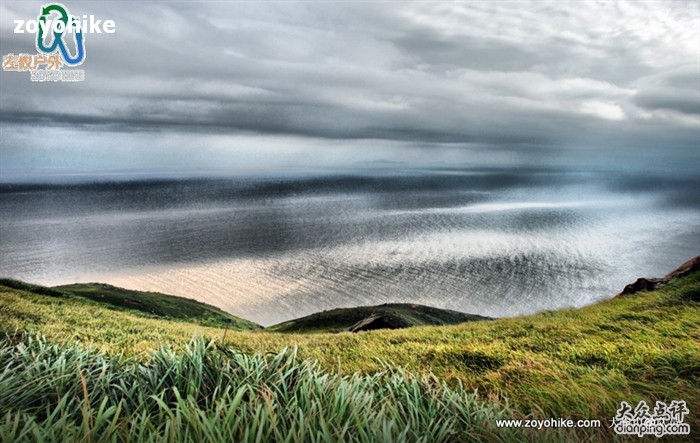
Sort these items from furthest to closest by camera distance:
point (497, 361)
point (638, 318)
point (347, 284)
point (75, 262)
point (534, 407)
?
point (75, 262) → point (347, 284) → point (638, 318) → point (497, 361) → point (534, 407)

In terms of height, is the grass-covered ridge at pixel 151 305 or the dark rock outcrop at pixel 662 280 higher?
the dark rock outcrop at pixel 662 280

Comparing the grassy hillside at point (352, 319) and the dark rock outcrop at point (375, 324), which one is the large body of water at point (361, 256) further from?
the dark rock outcrop at point (375, 324)

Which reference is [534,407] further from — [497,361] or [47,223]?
[47,223]

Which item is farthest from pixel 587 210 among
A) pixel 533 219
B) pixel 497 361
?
pixel 497 361

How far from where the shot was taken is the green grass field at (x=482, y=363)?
375 centimetres

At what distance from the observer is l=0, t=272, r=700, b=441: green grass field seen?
12.3 feet

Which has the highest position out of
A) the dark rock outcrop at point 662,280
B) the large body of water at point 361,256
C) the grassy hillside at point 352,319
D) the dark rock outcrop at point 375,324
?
the dark rock outcrop at point 662,280

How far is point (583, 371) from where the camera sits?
5492 mm

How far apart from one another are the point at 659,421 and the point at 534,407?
1.06 meters

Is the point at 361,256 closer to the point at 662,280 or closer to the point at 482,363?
the point at 662,280

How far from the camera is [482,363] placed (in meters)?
6.36

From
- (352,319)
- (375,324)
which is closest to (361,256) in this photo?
(352,319)

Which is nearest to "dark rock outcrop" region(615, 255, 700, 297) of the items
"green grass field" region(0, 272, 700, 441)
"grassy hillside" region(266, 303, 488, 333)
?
"green grass field" region(0, 272, 700, 441)

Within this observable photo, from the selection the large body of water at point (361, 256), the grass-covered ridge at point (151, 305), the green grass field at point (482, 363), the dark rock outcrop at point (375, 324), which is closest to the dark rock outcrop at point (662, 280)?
the green grass field at point (482, 363)
